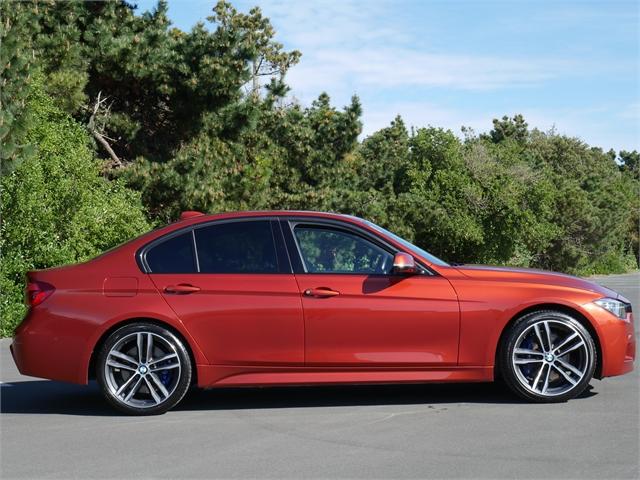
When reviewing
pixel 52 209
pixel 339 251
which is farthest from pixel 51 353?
pixel 52 209

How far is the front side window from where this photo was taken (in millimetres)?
8102

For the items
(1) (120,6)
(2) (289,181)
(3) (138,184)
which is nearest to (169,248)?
(3) (138,184)

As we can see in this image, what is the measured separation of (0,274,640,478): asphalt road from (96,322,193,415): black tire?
13cm

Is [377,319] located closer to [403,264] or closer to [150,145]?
[403,264]

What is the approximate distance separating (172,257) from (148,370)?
3.12 ft

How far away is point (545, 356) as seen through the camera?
Answer: 26.3 feet

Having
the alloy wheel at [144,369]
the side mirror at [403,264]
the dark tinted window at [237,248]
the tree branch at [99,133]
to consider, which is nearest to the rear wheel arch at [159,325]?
the alloy wheel at [144,369]

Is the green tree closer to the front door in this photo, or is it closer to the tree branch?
the tree branch

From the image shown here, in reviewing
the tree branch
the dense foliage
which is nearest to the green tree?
the dense foliage

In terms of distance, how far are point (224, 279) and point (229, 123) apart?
19.8 metres

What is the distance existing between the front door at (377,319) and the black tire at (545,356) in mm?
491

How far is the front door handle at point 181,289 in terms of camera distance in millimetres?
7934

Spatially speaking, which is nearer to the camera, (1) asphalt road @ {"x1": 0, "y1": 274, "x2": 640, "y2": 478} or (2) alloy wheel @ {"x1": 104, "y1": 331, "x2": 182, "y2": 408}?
(1) asphalt road @ {"x1": 0, "y1": 274, "x2": 640, "y2": 478}

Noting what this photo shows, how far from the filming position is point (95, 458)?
6.38 metres
